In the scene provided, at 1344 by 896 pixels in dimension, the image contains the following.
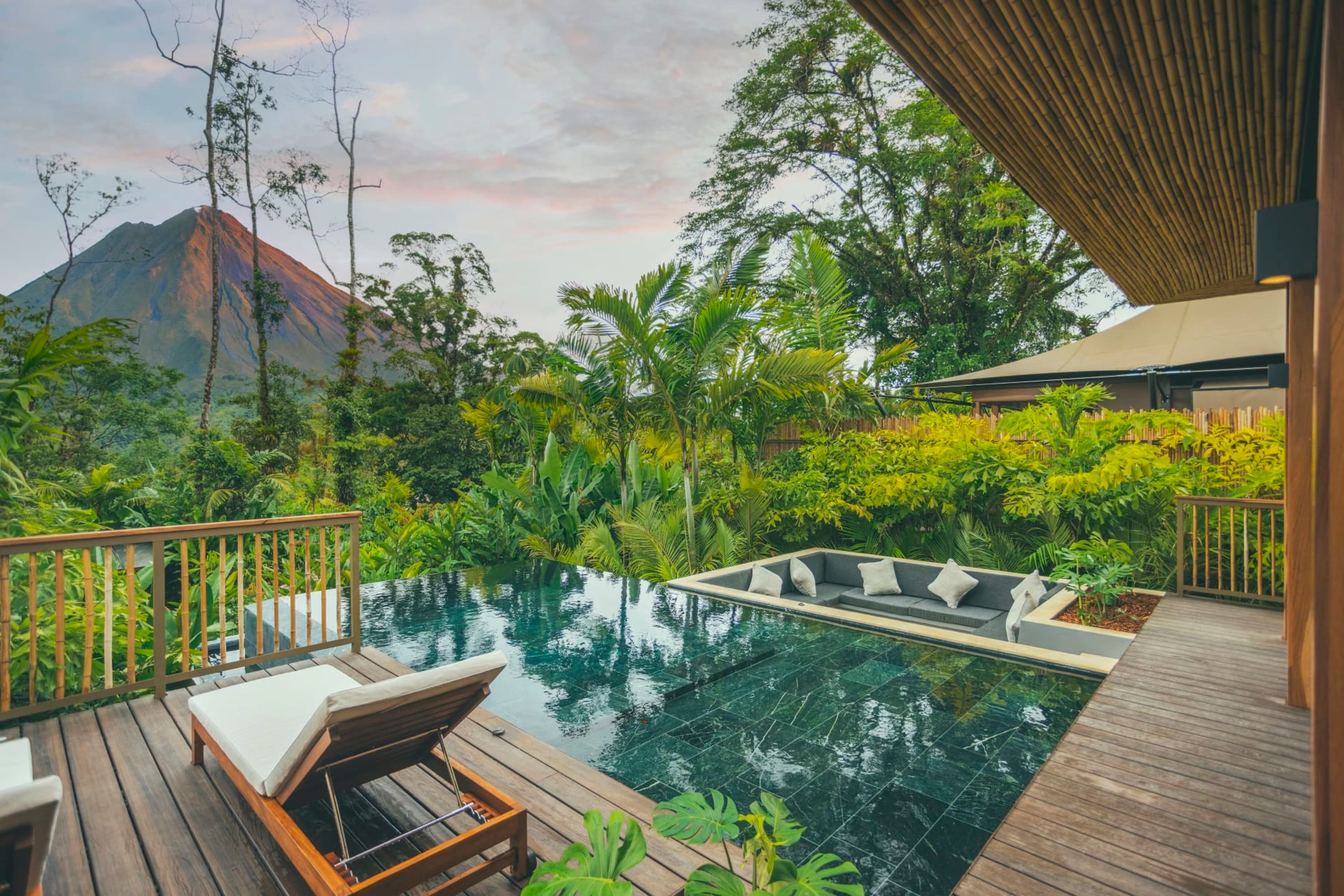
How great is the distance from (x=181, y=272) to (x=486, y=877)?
3757 cm

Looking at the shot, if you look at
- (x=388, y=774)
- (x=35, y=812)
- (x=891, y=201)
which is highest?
(x=891, y=201)

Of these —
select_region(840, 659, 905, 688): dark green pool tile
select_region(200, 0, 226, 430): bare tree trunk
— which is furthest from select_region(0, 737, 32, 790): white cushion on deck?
select_region(200, 0, 226, 430): bare tree trunk

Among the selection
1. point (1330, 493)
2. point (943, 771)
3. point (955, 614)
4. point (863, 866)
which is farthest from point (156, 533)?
point (955, 614)

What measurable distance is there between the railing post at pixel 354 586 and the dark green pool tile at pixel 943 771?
3217 mm

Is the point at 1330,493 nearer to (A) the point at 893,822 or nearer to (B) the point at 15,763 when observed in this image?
(A) the point at 893,822

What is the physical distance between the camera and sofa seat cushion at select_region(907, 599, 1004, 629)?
18.7 feet

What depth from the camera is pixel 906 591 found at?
6.59 meters

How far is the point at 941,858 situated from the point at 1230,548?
4480mm

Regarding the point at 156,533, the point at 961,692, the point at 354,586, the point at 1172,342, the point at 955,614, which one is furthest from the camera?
the point at 1172,342

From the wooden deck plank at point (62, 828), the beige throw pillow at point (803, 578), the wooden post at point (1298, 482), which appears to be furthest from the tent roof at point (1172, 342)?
the wooden deck plank at point (62, 828)

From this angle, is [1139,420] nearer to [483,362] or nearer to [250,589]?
[250,589]

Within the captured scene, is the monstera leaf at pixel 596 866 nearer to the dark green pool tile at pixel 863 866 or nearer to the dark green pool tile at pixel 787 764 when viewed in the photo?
the dark green pool tile at pixel 863 866

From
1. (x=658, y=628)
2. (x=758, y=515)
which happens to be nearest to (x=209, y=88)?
(x=758, y=515)

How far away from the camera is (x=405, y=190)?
23.4 meters
